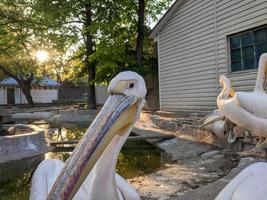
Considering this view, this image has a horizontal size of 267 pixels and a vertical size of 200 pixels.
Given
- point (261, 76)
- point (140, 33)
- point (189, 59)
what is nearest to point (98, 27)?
point (140, 33)

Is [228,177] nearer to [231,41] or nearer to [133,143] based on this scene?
[133,143]

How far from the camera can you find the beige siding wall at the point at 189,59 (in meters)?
13.7

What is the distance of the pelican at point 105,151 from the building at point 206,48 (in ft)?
29.4

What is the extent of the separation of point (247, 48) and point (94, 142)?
10170mm

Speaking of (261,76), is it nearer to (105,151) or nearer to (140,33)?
(105,151)

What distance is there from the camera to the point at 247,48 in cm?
1170

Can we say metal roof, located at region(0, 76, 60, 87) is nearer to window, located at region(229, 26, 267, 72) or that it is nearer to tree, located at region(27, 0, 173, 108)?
tree, located at region(27, 0, 173, 108)

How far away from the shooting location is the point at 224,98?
8.20 meters

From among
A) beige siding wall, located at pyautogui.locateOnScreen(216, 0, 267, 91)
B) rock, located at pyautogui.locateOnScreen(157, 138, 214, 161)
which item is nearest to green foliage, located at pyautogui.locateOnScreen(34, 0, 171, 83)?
beige siding wall, located at pyautogui.locateOnScreen(216, 0, 267, 91)

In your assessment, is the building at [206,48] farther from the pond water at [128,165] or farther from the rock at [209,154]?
the rock at [209,154]

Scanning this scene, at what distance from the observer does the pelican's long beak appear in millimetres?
2113

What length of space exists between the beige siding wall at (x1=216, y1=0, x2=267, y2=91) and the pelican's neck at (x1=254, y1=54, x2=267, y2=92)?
339 cm

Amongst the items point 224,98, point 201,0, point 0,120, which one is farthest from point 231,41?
point 0,120

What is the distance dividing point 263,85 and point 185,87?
7.70 m
